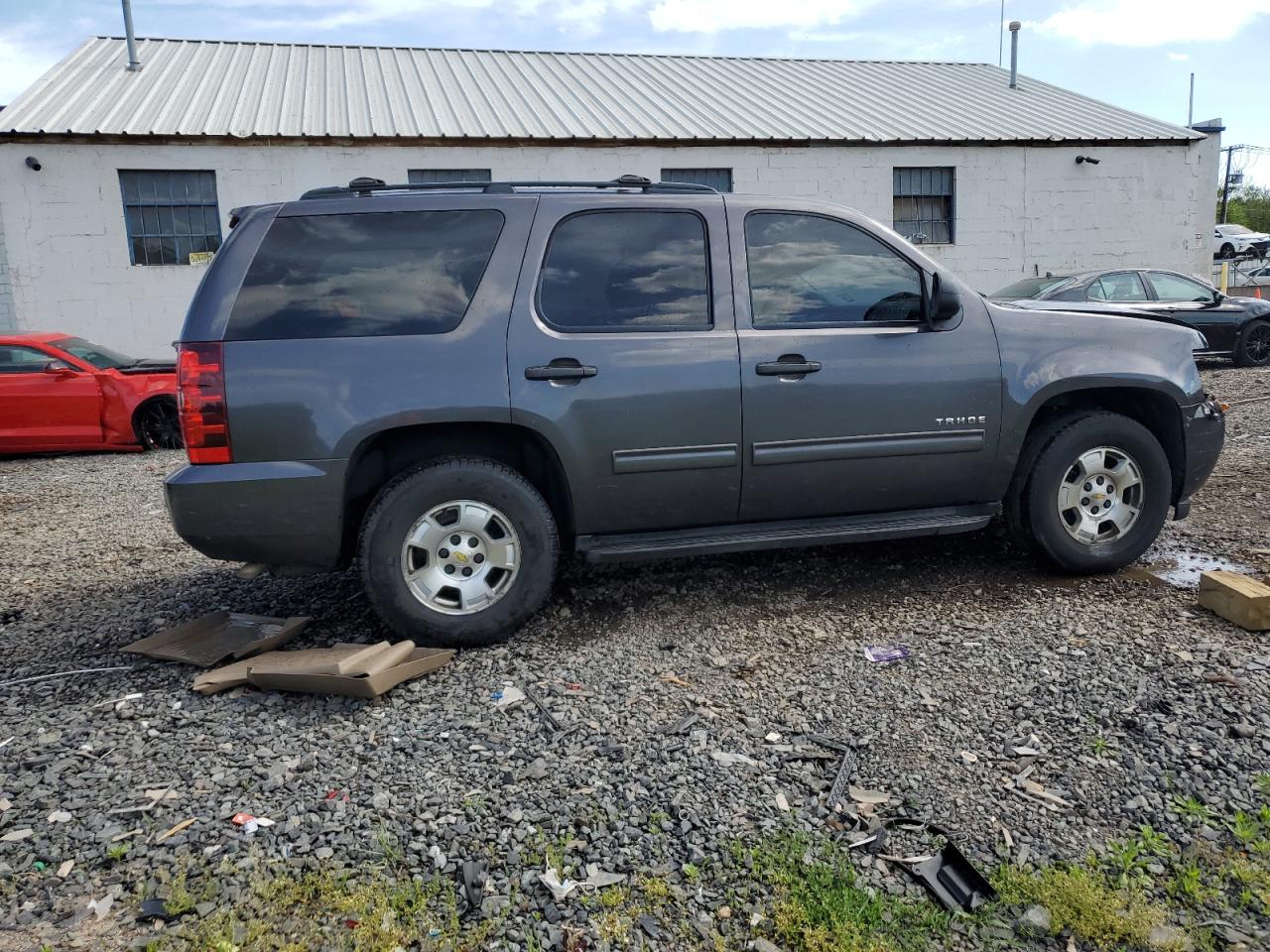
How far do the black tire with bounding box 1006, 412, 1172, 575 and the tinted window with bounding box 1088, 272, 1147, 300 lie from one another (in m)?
8.73

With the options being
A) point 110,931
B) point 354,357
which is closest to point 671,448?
point 354,357

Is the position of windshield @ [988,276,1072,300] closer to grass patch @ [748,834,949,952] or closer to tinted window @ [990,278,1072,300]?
tinted window @ [990,278,1072,300]

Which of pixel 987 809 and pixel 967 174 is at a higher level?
pixel 967 174

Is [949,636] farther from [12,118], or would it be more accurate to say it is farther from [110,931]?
[12,118]

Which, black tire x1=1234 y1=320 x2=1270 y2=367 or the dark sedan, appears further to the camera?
black tire x1=1234 y1=320 x2=1270 y2=367

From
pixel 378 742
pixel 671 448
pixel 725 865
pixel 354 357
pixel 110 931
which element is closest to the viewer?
pixel 110 931

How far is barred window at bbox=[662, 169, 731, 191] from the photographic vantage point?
54.2 feet

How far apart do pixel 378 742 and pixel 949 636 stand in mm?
2390

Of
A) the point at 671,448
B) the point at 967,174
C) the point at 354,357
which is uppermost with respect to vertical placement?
the point at 967,174

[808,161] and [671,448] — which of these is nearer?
[671,448]

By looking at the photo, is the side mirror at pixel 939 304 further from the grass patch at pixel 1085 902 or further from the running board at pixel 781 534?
the grass patch at pixel 1085 902

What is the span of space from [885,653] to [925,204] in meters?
15.6

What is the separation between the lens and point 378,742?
331cm

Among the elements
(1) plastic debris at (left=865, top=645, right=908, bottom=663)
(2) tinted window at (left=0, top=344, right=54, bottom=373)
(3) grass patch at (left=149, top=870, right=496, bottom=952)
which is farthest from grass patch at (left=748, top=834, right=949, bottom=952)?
(2) tinted window at (left=0, top=344, right=54, bottom=373)
